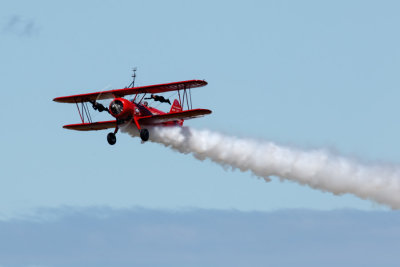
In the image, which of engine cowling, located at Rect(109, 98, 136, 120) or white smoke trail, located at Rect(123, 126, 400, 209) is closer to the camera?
engine cowling, located at Rect(109, 98, 136, 120)

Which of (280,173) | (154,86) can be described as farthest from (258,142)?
(154,86)

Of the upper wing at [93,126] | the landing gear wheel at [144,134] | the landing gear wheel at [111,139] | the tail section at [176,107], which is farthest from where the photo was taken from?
the tail section at [176,107]

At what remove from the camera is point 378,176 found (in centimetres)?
8656

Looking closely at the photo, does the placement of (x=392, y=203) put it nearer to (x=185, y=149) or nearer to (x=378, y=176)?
(x=378, y=176)

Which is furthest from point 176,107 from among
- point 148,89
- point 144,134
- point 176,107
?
point 144,134

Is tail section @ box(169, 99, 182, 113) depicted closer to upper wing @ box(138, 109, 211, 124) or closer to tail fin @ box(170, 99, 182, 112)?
tail fin @ box(170, 99, 182, 112)

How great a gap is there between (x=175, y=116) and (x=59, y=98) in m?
9.34

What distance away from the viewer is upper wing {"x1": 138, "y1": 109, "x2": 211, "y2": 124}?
83.1 meters

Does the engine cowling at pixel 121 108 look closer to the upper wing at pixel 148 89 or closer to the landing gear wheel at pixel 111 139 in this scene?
the landing gear wheel at pixel 111 139

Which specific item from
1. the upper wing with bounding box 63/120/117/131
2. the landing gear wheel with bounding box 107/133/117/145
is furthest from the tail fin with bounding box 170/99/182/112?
the landing gear wheel with bounding box 107/133/117/145

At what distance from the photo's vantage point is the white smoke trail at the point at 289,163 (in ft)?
283

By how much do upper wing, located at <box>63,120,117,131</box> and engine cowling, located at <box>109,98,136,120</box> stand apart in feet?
7.16

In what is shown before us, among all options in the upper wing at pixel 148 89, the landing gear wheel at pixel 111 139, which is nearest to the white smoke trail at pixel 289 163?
the landing gear wheel at pixel 111 139

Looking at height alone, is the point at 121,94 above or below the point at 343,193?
above
